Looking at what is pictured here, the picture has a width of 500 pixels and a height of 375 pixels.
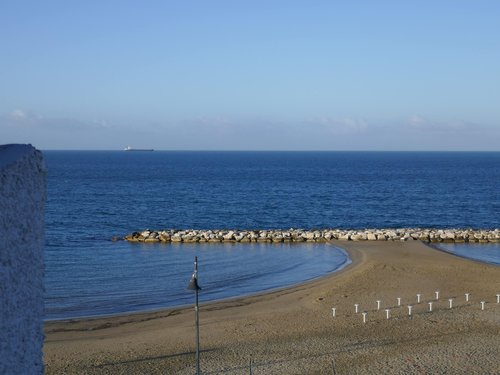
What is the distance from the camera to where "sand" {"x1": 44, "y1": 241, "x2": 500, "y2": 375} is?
1862 cm

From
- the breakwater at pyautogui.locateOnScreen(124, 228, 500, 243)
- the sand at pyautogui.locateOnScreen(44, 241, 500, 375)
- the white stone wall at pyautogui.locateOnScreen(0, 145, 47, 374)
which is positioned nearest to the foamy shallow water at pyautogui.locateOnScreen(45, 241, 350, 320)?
the breakwater at pyautogui.locateOnScreen(124, 228, 500, 243)

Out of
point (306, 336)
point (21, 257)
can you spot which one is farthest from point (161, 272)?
point (21, 257)

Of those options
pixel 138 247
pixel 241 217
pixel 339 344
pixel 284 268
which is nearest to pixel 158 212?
pixel 241 217

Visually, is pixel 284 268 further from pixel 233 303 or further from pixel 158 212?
pixel 158 212

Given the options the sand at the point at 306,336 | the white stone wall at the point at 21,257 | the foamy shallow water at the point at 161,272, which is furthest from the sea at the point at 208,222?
the white stone wall at the point at 21,257

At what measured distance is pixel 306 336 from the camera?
21.8m

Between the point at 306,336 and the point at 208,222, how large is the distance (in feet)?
134

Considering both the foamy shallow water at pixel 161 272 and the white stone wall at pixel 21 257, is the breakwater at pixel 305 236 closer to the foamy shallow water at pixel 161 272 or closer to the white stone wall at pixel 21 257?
the foamy shallow water at pixel 161 272

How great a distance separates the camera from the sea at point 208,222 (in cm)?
3072

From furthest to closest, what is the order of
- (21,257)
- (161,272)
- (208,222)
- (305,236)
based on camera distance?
(208,222)
(305,236)
(161,272)
(21,257)

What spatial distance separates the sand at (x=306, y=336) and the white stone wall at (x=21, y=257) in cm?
1430

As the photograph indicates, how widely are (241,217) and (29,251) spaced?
203ft

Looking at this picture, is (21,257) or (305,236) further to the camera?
(305,236)

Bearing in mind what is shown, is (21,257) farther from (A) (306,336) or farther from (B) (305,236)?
(B) (305,236)
